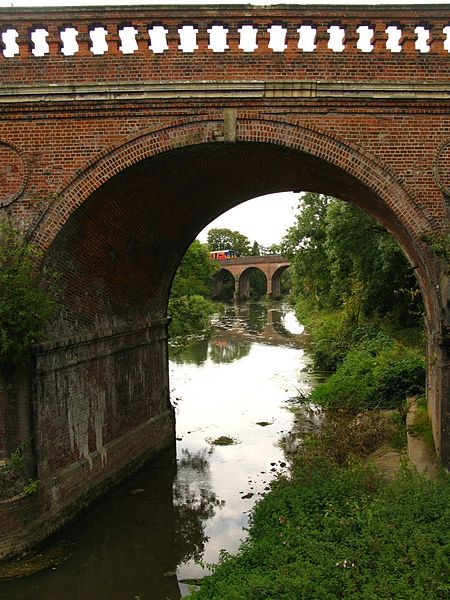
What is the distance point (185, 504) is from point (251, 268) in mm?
65779

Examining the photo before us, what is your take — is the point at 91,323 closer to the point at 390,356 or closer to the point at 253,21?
the point at 253,21

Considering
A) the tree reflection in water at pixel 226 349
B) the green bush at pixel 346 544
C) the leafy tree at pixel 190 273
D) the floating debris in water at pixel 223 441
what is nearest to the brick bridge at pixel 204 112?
the green bush at pixel 346 544

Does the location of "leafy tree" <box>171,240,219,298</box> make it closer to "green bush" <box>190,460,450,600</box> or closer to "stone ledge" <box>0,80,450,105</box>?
"stone ledge" <box>0,80,450,105</box>

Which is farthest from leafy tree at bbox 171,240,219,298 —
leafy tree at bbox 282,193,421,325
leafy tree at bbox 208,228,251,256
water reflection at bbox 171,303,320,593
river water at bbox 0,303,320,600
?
leafy tree at bbox 208,228,251,256

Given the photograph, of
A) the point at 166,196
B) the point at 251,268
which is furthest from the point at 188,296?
the point at 251,268

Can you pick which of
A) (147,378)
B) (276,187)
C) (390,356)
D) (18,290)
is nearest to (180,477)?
(147,378)

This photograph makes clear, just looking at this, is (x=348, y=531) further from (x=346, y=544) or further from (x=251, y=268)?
(x=251, y=268)

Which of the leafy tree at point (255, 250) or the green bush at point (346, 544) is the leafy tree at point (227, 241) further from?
the green bush at point (346, 544)

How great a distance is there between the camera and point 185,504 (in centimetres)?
1066

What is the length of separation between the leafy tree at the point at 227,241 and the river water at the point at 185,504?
90.8 meters

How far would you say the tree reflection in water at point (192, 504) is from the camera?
29.9 feet

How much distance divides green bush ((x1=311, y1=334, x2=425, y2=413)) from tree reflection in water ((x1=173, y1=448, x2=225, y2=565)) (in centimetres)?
438

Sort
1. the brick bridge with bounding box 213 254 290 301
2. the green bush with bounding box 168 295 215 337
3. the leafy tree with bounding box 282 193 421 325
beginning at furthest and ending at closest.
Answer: the brick bridge with bounding box 213 254 290 301
the leafy tree with bounding box 282 193 421 325
the green bush with bounding box 168 295 215 337

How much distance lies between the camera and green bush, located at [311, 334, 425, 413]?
49.0 feet
